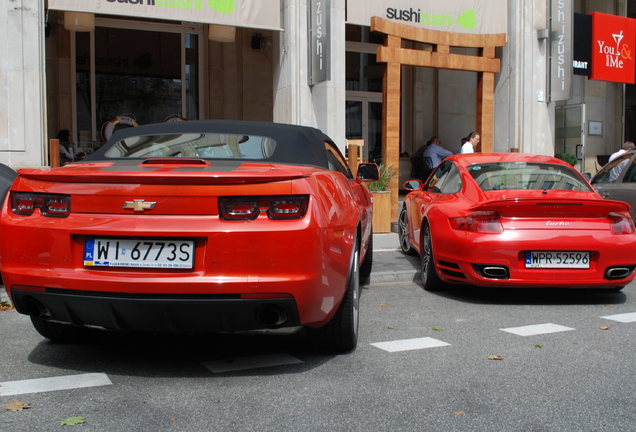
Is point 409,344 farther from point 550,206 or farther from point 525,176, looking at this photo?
point 525,176

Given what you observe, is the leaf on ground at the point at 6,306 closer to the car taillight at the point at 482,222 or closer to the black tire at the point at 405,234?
the car taillight at the point at 482,222

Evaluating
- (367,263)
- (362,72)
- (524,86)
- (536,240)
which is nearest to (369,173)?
(367,263)

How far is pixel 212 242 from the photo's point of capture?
3.58m

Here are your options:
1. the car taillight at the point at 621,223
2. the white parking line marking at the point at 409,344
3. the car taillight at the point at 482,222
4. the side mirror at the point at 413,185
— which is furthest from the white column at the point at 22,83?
the car taillight at the point at 621,223

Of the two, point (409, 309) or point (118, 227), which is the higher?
point (118, 227)

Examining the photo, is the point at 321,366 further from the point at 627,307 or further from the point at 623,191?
the point at 623,191

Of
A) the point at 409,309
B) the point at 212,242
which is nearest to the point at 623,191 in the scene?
the point at 409,309

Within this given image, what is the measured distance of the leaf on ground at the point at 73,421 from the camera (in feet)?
10.2

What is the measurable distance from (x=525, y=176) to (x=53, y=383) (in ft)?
15.7

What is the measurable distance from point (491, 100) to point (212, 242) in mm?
11629

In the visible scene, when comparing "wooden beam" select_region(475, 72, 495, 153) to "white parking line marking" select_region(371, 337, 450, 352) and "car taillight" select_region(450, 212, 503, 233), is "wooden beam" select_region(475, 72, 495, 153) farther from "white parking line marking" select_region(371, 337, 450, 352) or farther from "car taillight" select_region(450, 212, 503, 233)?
"white parking line marking" select_region(371, 337, 450, 352)

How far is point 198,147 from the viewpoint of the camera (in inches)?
187

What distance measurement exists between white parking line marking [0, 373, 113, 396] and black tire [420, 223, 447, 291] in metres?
3.69

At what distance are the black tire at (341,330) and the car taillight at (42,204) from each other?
1619 mm
